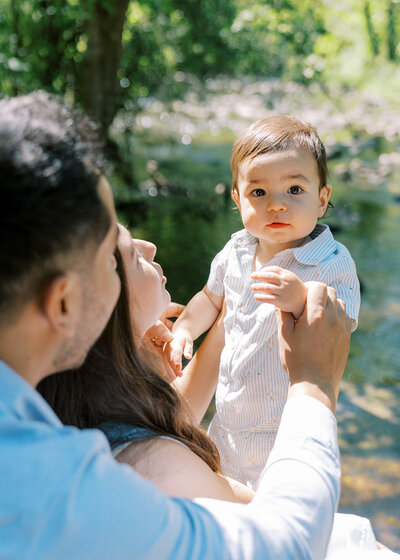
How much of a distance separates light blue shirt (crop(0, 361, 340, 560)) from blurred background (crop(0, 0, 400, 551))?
2306 millimetres

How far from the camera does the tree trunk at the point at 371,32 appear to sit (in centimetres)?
1245

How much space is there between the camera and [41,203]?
891 mm

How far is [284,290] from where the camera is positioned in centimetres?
148

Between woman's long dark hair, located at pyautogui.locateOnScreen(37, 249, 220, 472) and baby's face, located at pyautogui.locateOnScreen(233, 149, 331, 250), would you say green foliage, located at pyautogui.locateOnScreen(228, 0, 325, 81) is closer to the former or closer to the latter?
baby's face, located at pyautogui.locateOnScreen(233, 149, 331, 250)

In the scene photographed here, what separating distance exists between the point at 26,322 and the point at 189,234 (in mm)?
6383

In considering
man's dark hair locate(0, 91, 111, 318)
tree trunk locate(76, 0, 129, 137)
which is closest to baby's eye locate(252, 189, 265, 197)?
man's dark hair locate(0, 91, 111, 318)

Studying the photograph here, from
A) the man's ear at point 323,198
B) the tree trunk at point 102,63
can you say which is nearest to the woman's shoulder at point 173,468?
the man's ear at point 323,198

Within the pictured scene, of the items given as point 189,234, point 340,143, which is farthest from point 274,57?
point 189,234

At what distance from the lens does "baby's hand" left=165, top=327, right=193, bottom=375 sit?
1977mm

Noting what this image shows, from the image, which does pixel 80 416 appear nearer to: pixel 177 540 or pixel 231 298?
pixel 177 540

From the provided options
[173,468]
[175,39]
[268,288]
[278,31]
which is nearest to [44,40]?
[175,39]

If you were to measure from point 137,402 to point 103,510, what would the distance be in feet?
1.91

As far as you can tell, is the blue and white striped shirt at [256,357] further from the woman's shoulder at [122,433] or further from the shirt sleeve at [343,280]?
the woman's shoulder at [122,433]

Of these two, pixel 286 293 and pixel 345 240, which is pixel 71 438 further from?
pixel 345 240
